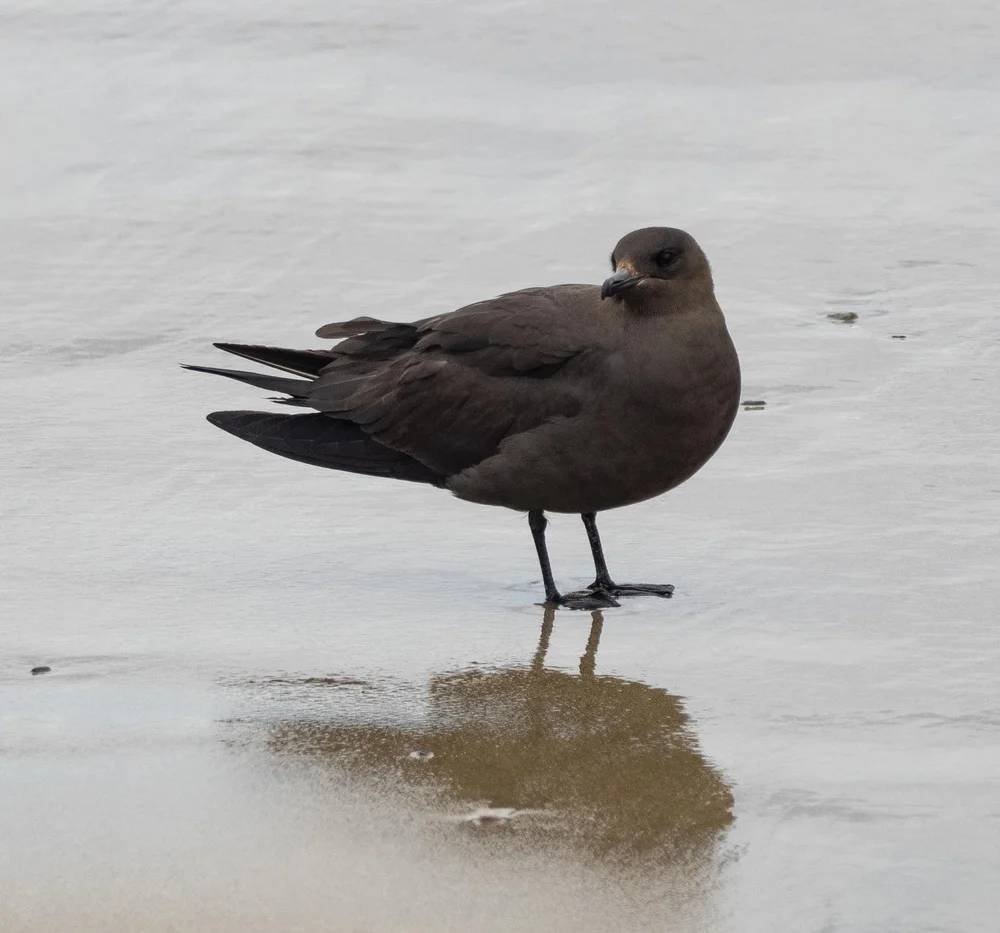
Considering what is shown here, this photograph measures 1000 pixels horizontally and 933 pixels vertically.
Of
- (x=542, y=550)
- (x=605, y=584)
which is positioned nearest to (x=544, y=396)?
(x=542, y=550)

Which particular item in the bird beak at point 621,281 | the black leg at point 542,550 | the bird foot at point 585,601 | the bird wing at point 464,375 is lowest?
the bird foot at point 585,601

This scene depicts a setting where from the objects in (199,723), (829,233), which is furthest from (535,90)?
(199,723)

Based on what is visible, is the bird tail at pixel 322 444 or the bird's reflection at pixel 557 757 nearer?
the bird's reflection at pixel 557 757

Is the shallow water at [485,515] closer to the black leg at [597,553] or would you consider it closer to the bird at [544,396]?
the black leg at [597,553]

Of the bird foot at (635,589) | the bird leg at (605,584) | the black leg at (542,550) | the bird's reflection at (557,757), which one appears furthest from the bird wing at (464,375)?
the bird's reflection at (557,757)

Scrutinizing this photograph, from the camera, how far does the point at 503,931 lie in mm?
3121

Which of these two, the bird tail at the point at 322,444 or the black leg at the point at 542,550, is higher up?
the bird tail at the point at 322,444

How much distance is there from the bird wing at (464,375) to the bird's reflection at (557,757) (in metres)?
1.13

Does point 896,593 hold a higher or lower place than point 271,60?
lower

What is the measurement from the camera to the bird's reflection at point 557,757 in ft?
11.6

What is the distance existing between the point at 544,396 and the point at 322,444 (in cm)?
82

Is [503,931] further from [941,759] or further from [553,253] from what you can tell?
[553,253]

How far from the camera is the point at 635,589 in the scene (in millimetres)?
5098

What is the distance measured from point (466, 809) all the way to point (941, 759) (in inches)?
42.2
